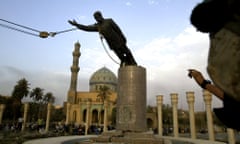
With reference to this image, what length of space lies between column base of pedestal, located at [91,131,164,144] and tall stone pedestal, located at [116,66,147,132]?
1.70ft

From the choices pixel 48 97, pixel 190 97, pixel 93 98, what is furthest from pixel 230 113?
pixel 93 98

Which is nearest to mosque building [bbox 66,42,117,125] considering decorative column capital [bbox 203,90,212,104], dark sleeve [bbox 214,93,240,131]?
decorative column capital [bbox 203,90,212,104]

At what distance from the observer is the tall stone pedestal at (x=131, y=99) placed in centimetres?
1134

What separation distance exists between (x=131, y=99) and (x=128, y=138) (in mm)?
2061

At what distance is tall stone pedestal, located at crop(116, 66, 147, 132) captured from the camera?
37.2ft

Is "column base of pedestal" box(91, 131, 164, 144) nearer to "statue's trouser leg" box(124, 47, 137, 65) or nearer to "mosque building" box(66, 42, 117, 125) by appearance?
"statue's trouser leg" box(124, 47, 137, 65)

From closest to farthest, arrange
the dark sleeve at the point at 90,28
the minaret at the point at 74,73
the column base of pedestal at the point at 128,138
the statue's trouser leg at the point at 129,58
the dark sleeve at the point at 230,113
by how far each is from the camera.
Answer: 1. the dark sleeve at the point at 230,113
2. the column base of pedestal at the point at 128,138
3. the dark sleeve at the point at 90,28
4. the statue's trouser leg at the point at 129,58
5. the minaret at the point at 74,73

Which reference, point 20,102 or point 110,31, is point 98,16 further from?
point 20,102

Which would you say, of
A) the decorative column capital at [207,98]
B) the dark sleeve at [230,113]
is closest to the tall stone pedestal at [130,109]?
the dark sleeve at [230,113]

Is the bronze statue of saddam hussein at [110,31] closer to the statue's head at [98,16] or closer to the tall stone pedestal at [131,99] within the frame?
the statue's head at [98,16]

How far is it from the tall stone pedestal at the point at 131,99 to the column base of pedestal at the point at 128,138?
52 cm

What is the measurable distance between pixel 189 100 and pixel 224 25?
2434cm

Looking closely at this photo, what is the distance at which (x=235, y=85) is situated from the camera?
4.46 ft

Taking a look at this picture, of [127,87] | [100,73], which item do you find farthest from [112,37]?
[100,73]
